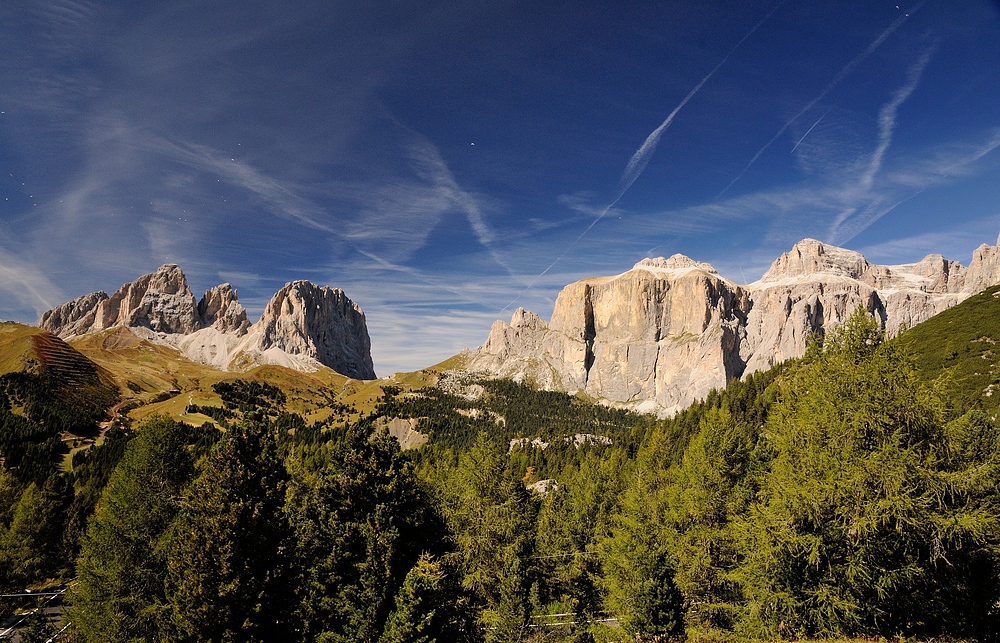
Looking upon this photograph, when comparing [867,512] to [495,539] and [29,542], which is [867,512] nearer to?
[495,539]

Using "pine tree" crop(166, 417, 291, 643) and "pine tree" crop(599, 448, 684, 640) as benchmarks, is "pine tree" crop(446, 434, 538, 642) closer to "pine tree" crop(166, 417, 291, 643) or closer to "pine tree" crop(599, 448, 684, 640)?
"pine tree" crop(599, 448, 684, 640)

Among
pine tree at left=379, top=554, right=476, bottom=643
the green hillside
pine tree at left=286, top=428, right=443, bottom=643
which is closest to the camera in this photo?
pine tree at left=379, top=554, right=476, bottom=643

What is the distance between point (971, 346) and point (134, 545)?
11564cm

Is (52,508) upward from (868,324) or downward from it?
downward

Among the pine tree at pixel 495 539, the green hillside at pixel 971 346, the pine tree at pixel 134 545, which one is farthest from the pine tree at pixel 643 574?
the green hillside at pixel 971 346

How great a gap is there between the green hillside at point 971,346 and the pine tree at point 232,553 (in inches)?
2139

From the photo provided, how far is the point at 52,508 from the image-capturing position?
60875 mm

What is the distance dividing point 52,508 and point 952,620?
8948 centimetres

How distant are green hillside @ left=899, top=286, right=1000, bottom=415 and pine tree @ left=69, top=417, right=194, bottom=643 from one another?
60.6m

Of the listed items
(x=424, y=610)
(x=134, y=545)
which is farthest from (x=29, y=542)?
(x=424, y=610)

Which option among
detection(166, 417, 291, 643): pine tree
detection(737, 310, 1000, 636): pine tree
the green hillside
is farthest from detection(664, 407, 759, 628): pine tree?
the green hillside

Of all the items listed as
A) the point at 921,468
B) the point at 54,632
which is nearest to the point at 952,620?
the point at 921,468

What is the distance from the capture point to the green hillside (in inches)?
2327

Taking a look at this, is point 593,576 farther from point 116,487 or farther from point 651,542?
point 116,487
